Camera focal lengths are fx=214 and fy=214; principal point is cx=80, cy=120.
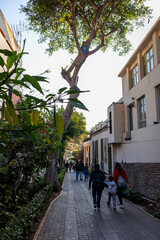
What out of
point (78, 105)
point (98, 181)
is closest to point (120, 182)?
point (98, 181)

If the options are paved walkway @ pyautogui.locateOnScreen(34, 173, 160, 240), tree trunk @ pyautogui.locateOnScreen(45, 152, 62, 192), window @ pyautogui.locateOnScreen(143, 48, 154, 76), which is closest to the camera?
paved walkway @ pyautogui.locateOnScreen(34, 173, 160, 240)

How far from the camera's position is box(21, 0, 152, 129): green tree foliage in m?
12.3

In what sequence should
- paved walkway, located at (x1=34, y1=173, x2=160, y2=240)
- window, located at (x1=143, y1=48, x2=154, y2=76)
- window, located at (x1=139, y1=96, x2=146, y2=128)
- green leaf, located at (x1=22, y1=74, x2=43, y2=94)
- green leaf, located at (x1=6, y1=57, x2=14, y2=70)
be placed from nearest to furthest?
green leaf, located at (x1=22, y1=74, x2=43, y2=94) < green leaf, located at (x1=6, y1=57, x2=14, y2=70) < paved walkway, located at (x1=34, y1=173, x2=160, y2=240) < window, located at (x1=143, y1=48, x2=154, y2=76) < window, located at (x1=139, y1=96, x2=146, y2=128)

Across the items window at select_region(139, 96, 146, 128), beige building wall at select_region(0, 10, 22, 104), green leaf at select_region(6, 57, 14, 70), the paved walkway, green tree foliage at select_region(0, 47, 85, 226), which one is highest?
beige building wall at select_region(0, 10, 22, 104)

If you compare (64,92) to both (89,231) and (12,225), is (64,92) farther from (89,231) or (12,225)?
(89,231)

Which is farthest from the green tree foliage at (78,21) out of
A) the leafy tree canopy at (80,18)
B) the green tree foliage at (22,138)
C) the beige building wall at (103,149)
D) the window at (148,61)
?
the beige building wall at (103,149)

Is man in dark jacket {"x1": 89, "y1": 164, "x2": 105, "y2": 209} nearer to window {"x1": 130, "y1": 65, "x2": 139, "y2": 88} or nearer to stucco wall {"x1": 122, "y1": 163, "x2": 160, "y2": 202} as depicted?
stucco wall {"x1": 122, "y1": 163, "x2": 160, "y2": 202}

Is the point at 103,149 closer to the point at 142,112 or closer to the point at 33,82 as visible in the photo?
the point at 142,112

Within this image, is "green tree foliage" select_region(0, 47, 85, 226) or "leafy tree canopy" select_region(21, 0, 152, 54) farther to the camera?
"leafy tree canopy" select_region(21, 0, 152, 54)

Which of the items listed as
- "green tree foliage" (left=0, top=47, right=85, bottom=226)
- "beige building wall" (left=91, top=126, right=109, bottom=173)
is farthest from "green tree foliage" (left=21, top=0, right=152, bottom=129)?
"beige building wall" (left=91, top=126, right=109, bottom=173)

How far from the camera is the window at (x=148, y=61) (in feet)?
36.2

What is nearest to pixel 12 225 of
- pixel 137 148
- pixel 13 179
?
pixel 13 179

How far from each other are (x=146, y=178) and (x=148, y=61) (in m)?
6.03

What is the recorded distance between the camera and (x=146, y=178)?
9.94 metres
